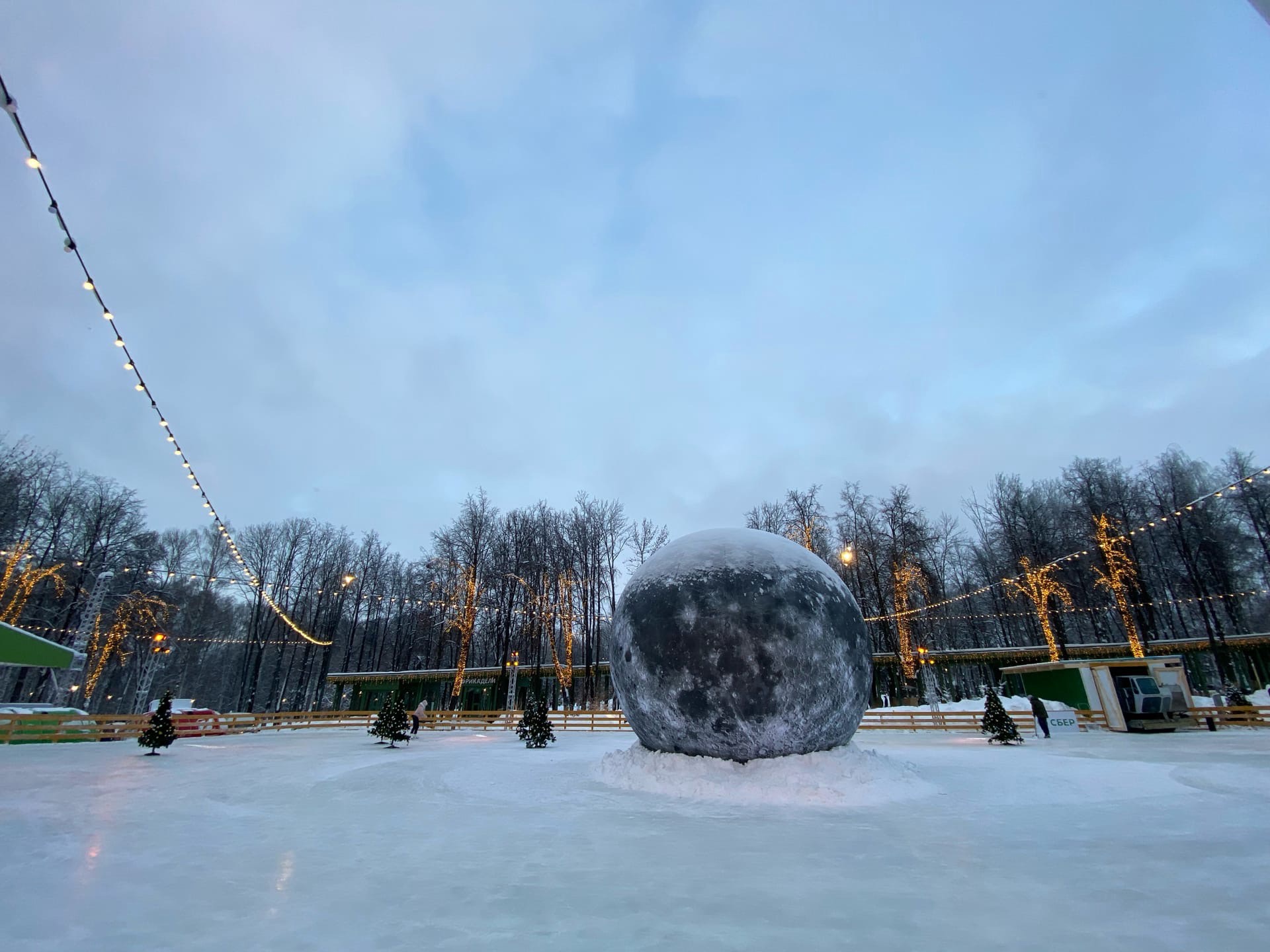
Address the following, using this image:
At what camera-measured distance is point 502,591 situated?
124 feet

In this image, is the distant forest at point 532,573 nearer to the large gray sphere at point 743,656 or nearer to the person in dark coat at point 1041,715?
the person in dark coat at point 1041,715

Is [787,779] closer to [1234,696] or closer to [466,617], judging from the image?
[466,617]

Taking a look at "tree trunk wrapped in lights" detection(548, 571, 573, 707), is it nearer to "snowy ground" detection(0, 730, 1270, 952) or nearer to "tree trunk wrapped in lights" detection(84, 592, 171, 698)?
"tree trunk wrapped in lights" detection(84, 592, 171, 698)

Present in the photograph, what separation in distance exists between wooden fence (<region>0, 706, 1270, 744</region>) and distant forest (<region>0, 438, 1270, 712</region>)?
4516 mm

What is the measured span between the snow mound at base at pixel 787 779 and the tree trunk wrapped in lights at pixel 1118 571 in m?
24.3

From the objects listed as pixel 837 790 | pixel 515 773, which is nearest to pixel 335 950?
pixel 837 790

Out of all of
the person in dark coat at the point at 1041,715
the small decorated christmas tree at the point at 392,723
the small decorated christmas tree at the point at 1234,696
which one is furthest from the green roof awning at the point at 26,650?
the small decorated christmas tree at the point at 1234,696

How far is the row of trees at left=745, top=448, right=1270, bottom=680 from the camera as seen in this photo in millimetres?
33531

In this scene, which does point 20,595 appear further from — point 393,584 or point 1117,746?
point 1117,746

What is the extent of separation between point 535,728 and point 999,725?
1483 cm

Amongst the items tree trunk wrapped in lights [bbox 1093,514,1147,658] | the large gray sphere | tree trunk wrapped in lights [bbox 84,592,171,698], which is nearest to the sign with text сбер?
tree trunk wrapped in lights [bbox 1093,514,1147,658]

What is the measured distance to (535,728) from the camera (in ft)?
61.9

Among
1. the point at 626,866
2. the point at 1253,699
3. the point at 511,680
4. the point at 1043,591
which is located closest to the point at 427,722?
the point at 511,680

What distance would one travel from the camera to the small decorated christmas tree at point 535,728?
18.8 m
